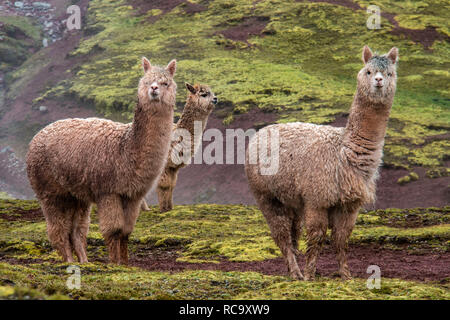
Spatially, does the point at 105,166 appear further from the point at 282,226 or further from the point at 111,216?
the point at 282,226

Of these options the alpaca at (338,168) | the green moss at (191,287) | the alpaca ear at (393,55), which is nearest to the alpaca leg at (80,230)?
the green moss at (191,287)

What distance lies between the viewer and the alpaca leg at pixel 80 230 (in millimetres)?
10688

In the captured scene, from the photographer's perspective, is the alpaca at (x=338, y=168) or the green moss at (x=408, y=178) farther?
the green moss at (x=408, y=178)

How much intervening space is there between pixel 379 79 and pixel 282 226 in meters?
2.92

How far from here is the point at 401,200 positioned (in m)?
19.9

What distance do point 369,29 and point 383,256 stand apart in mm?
29752

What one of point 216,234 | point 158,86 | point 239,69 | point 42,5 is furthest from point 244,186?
point 42,5

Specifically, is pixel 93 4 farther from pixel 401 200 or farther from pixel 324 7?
pixel 401 200

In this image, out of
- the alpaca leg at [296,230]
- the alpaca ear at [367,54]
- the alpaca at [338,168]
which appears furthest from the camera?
the alpaca leg at [296,230]

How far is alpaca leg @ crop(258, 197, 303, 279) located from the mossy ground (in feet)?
1.63

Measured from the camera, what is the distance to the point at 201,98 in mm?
17094

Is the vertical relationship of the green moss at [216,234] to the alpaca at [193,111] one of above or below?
below

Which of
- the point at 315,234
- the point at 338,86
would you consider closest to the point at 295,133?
the point at 315,234

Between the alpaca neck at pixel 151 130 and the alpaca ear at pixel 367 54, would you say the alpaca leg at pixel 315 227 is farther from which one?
the alpaca neck at pixel 151 130
